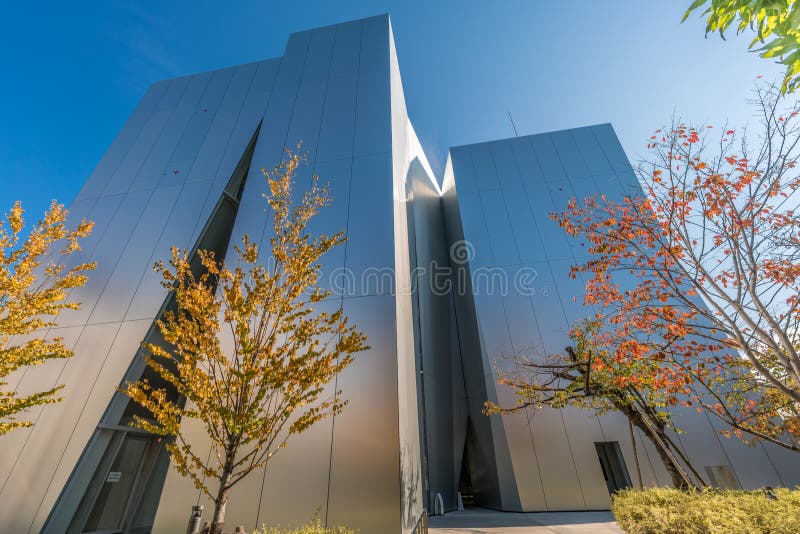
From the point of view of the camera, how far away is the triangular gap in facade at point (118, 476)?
21.3 feet

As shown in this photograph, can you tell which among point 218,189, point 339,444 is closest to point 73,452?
point 339,444

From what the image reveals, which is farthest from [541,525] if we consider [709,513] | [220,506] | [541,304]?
[220,506]

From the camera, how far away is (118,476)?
7.63 metres

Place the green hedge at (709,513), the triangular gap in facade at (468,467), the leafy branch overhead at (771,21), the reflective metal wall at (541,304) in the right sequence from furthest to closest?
the triangular gap in facade at (468,467) < the reflective metal wall at (541,304) < the green hedge at (709,513) < the leafy branch overhead at (771,21)

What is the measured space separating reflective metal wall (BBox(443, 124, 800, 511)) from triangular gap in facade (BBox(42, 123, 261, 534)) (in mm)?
10196

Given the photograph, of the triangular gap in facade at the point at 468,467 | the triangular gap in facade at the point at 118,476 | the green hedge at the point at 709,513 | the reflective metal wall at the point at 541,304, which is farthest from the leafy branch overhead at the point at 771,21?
the triangular gap in facade at the point at 468,467

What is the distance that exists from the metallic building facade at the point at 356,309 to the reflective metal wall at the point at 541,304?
0.06 metres

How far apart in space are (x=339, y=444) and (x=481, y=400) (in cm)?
877

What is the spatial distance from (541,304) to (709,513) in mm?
8839

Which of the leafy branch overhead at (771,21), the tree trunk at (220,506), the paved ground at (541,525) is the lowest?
the paved ground at (541,525)

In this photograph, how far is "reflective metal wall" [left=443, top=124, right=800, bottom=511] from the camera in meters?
9.77

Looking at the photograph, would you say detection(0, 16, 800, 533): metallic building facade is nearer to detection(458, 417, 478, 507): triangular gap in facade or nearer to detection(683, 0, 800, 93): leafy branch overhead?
detection(458, 417, 478, 507): triangular gap in facade

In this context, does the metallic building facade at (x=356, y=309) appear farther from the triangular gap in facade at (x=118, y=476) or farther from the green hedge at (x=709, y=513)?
the green hedge at (x=709, y=513)

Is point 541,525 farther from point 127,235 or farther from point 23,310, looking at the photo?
point 127,235
